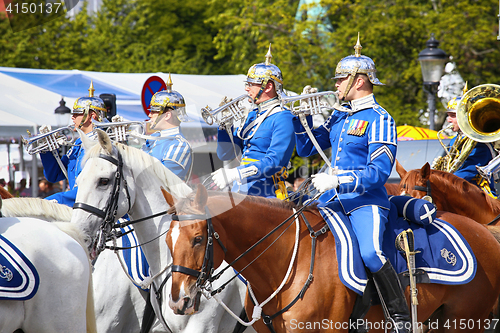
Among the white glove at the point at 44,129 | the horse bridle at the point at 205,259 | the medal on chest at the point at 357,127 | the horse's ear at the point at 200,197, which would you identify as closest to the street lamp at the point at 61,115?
the white glove at the point at 44,129

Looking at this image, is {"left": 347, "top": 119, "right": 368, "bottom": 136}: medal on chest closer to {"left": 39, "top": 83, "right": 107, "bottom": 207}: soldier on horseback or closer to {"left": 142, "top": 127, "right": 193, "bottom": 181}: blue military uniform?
{"left": 142, "top": 127, "right": 193, "bottom": 181}: blue military uniform

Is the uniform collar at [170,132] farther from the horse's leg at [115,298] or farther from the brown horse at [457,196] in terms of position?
the brown horse at [457,196]

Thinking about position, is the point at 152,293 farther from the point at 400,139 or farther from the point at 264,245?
the point at 400,139

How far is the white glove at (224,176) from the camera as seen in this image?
14.5ft

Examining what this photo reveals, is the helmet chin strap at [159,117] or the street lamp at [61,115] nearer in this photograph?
the helmet chin strap at [159,117]

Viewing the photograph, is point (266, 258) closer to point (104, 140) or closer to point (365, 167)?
point (365, 167)

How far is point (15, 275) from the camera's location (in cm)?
398

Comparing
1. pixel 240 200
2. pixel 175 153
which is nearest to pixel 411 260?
pixel 240 200

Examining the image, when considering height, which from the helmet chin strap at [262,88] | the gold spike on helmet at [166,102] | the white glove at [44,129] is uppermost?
the helmet chin strap at [262,88]

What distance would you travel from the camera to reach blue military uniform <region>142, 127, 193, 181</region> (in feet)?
18.9

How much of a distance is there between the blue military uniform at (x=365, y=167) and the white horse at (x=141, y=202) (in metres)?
1.30

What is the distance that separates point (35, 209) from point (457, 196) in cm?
476

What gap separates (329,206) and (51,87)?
12108 millimetres

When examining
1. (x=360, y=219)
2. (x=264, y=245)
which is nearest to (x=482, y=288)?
(x=360, y=219)
